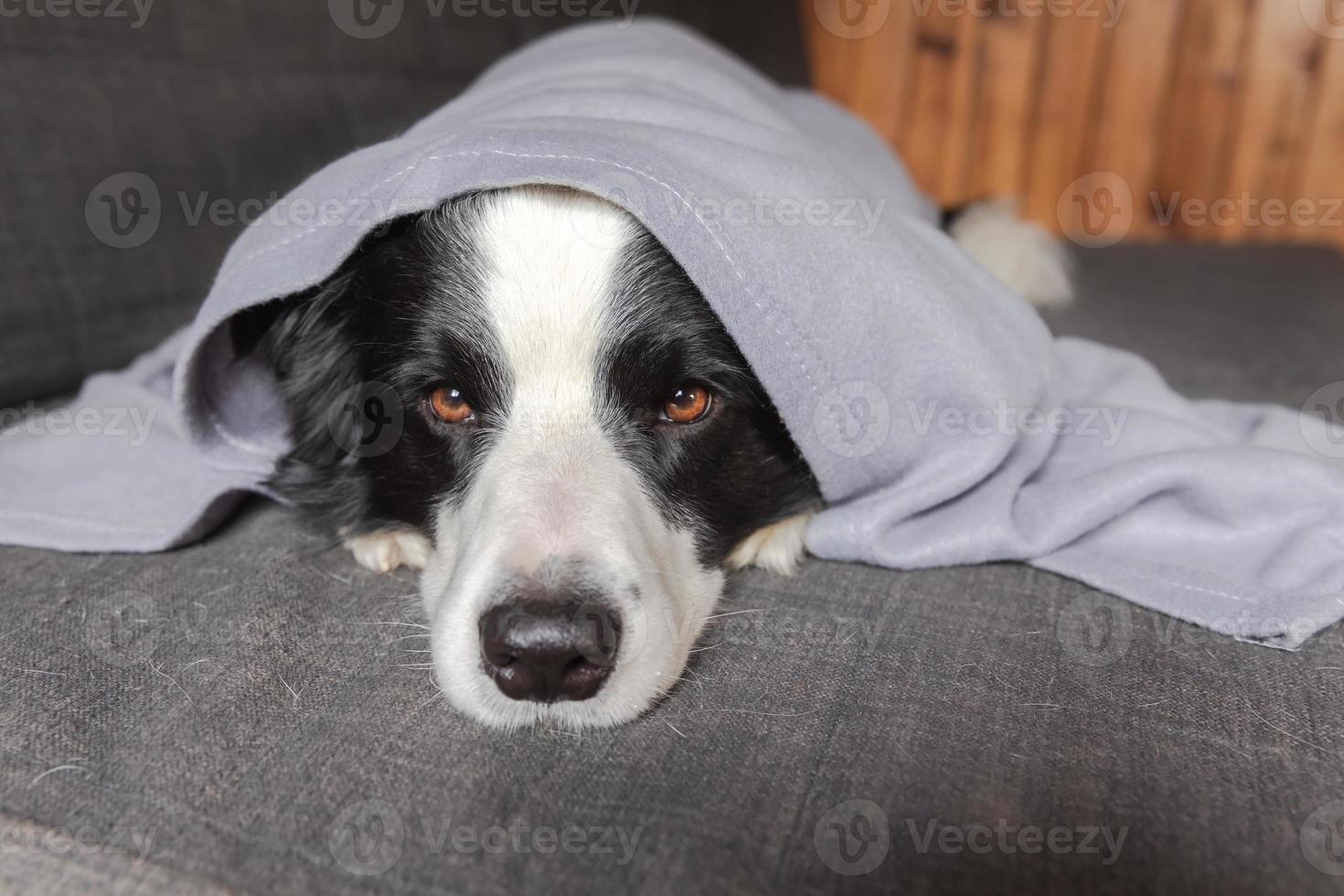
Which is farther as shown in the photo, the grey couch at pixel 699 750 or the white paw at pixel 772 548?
the white paw at pixel 772 548

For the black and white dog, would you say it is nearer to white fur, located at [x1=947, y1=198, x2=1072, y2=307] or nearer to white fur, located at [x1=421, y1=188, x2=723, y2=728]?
white fur, located at [x1=421, y1=188, x2=723, y2=728]

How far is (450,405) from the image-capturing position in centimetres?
146

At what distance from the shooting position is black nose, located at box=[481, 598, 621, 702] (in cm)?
109

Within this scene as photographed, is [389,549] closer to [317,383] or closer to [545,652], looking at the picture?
[317,383]

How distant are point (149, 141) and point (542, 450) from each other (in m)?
1.27

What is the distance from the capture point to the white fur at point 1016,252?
8.38ft

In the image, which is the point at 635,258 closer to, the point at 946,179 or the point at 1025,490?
the point at 1025,490

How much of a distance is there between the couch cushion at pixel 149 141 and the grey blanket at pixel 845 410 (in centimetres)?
32

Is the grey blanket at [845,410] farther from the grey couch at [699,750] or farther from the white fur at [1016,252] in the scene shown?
the white fur at [1016,252]

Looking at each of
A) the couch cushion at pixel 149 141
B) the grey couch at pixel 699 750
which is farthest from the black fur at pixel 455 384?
the couch cushion at pixel 149 141

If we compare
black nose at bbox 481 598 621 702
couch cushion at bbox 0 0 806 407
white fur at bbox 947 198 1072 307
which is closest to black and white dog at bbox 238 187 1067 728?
black nose at bbox 481 598 621 702

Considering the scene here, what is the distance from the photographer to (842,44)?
4.73 metres

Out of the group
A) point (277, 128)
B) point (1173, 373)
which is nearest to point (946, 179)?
point (1173, 373)

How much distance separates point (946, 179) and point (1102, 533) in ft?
12.2
